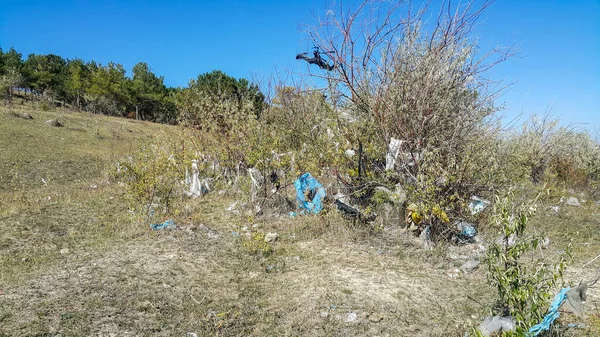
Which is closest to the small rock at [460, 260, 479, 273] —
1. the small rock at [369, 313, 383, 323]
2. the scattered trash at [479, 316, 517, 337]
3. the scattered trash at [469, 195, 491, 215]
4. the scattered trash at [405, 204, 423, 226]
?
the scattered trash at [405, 204, 423, 226]

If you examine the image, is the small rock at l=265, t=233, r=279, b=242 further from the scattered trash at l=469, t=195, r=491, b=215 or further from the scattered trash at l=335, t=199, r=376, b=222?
the scattered trash at l=469, t=195, r=491, b=215

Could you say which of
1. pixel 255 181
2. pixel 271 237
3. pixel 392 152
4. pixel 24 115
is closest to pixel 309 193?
pixel 255 181

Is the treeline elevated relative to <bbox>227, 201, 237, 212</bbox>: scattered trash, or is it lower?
elevated

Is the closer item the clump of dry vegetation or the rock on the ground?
the clump of dry vegetation

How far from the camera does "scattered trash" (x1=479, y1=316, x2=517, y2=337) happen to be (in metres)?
2.45

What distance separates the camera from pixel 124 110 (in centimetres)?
3212

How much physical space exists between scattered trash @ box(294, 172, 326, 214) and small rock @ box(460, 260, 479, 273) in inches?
73.3

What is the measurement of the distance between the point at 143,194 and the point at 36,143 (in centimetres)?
925

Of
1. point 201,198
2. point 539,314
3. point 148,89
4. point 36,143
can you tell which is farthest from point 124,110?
point 539,314

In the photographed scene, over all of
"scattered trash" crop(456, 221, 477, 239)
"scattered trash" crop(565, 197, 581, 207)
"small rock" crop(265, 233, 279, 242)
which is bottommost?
"small rock" crop(265, 233, 279, 242)

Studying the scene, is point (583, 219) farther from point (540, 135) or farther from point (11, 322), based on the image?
point (11, 322)

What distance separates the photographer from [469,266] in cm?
368

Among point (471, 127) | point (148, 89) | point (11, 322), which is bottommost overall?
point (11, 322)

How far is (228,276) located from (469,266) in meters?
2.27
